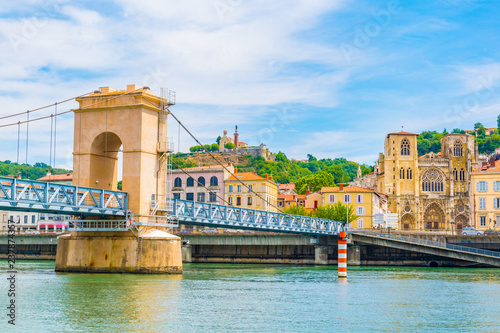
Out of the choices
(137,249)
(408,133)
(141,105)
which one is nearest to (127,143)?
(141,105)

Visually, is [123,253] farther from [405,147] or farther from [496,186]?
[405,147]

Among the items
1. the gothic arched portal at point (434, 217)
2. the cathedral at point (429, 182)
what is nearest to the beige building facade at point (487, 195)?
the cathedral at point (429, 182)

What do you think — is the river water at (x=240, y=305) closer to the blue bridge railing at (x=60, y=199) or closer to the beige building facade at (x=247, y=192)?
the blue bridge railing at (x=60, y=199)

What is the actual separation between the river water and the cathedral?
260 feet

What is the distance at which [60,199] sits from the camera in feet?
125

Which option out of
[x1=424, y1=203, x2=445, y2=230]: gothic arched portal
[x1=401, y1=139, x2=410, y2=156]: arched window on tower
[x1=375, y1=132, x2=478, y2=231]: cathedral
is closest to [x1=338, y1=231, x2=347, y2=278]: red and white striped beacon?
[x1=375, y1=132, x2=478, y2=231]: cathedral

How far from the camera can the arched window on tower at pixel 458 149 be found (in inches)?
4678

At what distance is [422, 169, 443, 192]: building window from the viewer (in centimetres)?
11912

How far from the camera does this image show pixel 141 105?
42219mm

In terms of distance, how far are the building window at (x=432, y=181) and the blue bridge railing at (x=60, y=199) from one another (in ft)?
288

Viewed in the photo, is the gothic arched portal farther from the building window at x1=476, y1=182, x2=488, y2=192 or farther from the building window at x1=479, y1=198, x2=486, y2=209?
the building window at x1=476, y1=182, x2=488, y2=192

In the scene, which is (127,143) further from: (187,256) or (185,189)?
(185,189)

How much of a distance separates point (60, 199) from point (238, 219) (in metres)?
20.5

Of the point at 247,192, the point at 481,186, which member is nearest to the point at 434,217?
the point at 481,186
